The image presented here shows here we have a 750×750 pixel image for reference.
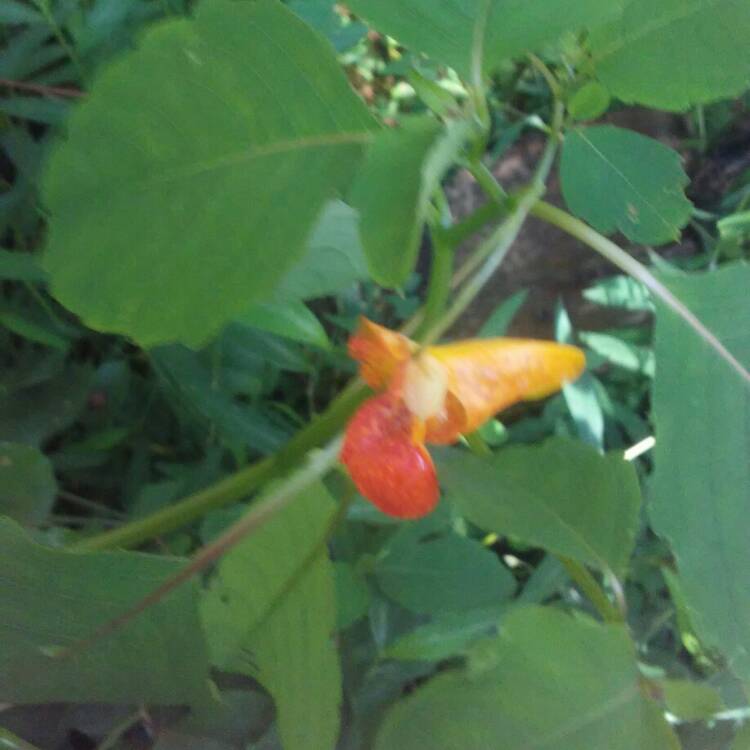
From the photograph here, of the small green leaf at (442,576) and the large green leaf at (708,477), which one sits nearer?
the large green leaf at (708,477)

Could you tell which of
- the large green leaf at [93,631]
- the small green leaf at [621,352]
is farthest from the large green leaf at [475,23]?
the small green leaf at [621,352]

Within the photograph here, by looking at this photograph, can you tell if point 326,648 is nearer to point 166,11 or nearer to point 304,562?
point 304,562

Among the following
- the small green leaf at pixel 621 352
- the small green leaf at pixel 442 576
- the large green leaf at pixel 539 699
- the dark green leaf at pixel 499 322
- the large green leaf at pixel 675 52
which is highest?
the large green leaf at pixel 675 52

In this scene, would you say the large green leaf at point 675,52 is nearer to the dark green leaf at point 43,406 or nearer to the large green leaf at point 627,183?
the large green leaf at point 627,183

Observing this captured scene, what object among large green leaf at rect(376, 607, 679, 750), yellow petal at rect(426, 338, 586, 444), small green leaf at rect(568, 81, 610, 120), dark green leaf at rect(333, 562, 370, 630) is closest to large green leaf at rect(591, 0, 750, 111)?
small green leaf at rect(568, 81, 610, 120)

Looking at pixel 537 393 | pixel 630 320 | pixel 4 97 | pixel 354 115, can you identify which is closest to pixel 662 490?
pixel 537 393

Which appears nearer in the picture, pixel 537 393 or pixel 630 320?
pixel 537 393
